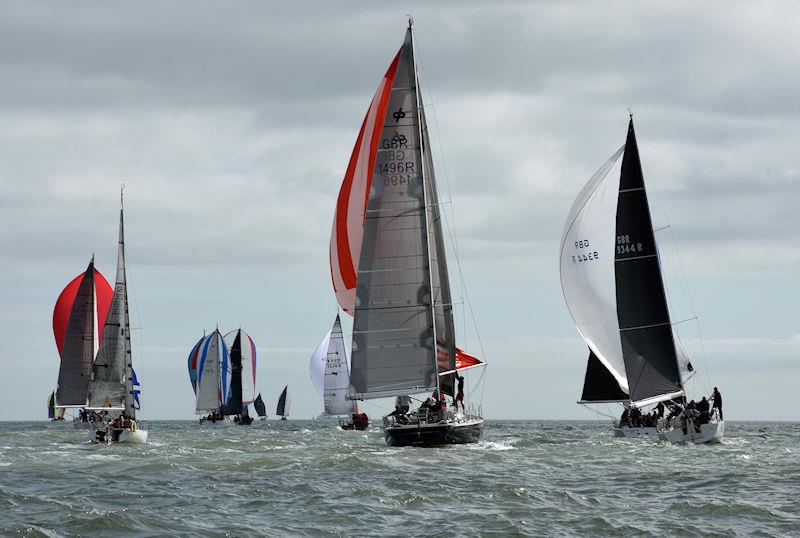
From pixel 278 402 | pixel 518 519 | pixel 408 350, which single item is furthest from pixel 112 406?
pixel 278 402

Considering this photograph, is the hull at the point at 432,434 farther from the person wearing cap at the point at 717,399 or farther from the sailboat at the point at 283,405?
the sailboat at the point at 283,405

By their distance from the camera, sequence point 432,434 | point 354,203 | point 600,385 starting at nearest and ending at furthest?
point 432,434, point 354,203, point 600,385

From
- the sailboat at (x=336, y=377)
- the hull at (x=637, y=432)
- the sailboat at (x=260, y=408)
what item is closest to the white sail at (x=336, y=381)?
the sailboat at (x=336, y=377)

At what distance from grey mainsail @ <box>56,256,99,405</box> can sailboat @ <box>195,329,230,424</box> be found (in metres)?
34.1

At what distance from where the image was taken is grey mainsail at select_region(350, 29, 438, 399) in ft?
117

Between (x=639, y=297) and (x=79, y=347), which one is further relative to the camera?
(x=79, y=347)

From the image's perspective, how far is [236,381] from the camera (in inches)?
4016

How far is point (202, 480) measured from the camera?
27.2m

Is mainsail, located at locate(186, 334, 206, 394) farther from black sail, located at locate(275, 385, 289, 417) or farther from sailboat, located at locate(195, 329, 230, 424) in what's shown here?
black sail, located at locate(275, 385, 289, 417)

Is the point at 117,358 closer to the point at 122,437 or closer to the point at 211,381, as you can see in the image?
the point at 122,437

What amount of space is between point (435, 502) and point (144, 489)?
22.5 ft

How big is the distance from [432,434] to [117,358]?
22.7 metres

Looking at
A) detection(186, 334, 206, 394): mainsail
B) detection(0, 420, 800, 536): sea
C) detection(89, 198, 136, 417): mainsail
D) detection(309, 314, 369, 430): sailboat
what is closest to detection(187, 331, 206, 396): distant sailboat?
detection(186, 334, 206, 394): mainsail

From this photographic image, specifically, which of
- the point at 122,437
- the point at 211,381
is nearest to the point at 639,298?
the point at 122,437
